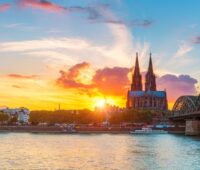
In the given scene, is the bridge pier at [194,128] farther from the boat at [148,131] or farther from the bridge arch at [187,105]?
the boat at [148,131]

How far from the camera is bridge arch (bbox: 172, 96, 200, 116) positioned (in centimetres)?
12709

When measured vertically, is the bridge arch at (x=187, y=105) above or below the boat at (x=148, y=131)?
above

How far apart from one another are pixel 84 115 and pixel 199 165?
13608 cm

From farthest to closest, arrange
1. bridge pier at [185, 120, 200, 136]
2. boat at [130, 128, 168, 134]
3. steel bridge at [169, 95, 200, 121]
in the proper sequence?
boat at [130, 128, 168, 134], steel bridge at [169, 95, 200, 121], bridge pier at [185, 120, 200, 136]

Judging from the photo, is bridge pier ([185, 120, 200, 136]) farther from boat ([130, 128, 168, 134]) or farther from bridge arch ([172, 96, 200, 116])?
boat ([130, 128, 168, 134])

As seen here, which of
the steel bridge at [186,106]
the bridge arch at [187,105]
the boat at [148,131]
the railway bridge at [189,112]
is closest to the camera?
the railway bridge at [189,112]

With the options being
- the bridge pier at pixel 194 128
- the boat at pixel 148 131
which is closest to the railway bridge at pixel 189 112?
the bridge pier at pixel 194 128

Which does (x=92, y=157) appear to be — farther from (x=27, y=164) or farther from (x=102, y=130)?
(x=102, y=130)

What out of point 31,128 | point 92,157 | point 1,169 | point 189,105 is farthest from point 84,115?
point 1,169

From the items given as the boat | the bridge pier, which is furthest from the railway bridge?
the boat

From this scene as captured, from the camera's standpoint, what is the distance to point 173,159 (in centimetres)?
5381

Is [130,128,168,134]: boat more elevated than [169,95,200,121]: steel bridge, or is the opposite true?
[169,95,200,121]: steel bridge

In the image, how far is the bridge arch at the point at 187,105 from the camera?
12709 cm

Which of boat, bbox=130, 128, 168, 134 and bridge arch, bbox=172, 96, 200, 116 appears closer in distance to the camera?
bridge arch, bbox=172, 96, 200, 116
